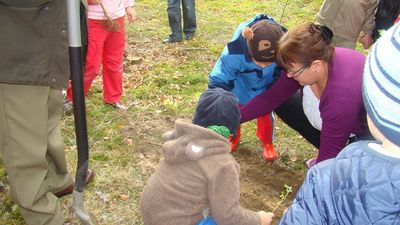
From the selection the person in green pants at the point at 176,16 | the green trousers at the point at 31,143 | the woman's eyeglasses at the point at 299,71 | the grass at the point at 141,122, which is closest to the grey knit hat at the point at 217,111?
the woman's eyeglasses at the point at 299,71

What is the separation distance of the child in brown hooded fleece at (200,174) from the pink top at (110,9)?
181cm

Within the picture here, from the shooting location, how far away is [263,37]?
281cm

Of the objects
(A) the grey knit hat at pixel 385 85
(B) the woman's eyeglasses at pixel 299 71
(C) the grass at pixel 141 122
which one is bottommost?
(C) the grass at pixel 141 122

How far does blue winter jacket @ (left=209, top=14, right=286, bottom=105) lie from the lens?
10.1 feet

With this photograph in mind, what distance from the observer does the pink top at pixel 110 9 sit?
11.6 feet

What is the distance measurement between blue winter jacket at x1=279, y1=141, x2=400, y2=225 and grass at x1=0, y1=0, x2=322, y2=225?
5.66ft

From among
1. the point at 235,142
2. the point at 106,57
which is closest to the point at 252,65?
the point at 235,142

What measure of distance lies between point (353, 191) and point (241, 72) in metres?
1.99

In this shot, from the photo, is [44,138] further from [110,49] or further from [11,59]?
[110,49]

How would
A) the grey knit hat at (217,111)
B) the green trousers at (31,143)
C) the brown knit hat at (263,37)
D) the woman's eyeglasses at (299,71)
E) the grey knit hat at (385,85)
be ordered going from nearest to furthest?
1. the grey knit hat at (385,85)
2. the grey knit hat at (217,111)
3. the green trousers at (31,143)
4. the woman's eyeglasses at (299,71)
5. the brown knit hat at (263,37)

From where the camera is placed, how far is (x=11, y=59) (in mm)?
2078

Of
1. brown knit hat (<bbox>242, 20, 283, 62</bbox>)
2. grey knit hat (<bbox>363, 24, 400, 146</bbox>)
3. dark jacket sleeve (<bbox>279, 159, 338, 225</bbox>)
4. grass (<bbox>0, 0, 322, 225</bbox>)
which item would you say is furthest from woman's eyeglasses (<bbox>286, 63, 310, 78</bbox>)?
grass (<bbox>0, 0, 322, 225</bbox>)

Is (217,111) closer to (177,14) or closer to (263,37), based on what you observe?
(263,37)

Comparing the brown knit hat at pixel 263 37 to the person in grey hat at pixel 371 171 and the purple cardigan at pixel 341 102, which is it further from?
the person in grey hat at pixel 371 171
